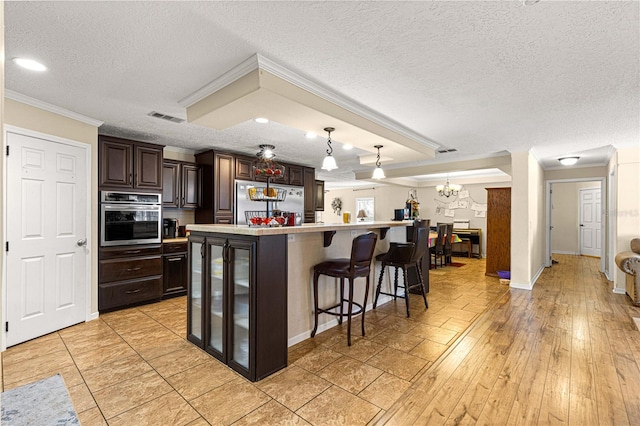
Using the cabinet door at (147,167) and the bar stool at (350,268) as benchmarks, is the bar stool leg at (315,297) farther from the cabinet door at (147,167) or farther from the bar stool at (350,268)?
the cabinet door at (147,167)

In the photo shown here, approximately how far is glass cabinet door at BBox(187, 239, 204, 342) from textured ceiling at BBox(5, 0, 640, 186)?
146 centimetres

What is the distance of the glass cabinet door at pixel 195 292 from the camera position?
3.06m

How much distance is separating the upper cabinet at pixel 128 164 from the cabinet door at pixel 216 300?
2108 mm

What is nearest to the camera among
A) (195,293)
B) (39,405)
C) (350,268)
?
(39,405)

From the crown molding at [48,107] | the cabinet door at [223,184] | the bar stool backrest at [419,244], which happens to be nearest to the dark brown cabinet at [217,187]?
the cabinet door at [223,184]

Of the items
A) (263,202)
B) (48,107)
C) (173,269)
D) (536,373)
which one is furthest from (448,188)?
(48,107)

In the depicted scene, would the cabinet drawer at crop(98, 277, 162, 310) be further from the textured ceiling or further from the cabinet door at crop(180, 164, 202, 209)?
the textured ceiling

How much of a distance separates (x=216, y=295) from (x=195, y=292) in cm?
43

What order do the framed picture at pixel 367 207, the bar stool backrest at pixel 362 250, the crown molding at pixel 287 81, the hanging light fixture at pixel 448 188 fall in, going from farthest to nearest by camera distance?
the framed picture at pixel 367 207 → the hanging light fixture at pixel 448 188 → the bar stool backrest at pixel 362 250 → the crown molding at pixel 287 81

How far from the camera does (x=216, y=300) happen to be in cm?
285

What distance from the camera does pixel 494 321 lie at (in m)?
3.70

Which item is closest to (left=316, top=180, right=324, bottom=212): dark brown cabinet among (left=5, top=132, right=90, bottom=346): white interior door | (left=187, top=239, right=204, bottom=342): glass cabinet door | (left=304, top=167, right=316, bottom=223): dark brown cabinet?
(left=304, top=167, right=316, bottom=223): dark brown cabinet

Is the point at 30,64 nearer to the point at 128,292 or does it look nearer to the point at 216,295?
the point at 216,295

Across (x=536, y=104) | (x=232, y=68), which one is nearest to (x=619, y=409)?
(x=536, y=104)
